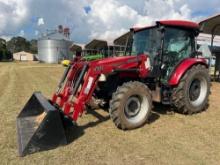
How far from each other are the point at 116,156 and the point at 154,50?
2.82 metres

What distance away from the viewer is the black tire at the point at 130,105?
4.79 meters

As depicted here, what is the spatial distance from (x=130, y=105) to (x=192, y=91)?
1.92 meters

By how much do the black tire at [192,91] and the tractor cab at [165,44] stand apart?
39cm

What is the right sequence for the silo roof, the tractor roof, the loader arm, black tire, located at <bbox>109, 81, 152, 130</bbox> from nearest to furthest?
the loader arm, black tire, located at <bbox>109, 81, 152, 130</bbox>, the tractor roof, the silo roof

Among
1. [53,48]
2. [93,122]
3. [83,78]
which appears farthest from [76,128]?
[53,48]

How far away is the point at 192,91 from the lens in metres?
6.19

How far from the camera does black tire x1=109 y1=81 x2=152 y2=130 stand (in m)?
4.79

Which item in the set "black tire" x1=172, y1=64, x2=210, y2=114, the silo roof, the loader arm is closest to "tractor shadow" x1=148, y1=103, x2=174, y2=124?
"black tire" x1=172, y1=64, x2=210, y2=114

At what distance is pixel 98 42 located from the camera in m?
35.7

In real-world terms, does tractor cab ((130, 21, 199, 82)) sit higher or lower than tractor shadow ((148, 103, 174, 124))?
higher

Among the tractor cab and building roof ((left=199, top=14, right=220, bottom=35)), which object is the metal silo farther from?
the tractor cab

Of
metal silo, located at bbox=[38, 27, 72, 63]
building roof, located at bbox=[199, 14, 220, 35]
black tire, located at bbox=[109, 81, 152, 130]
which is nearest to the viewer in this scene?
black tire, located at bbox=[109, 81, 152, 130]

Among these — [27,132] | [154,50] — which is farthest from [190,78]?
[27,132]

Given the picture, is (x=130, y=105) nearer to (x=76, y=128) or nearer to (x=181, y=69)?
(x=76, y=128)
